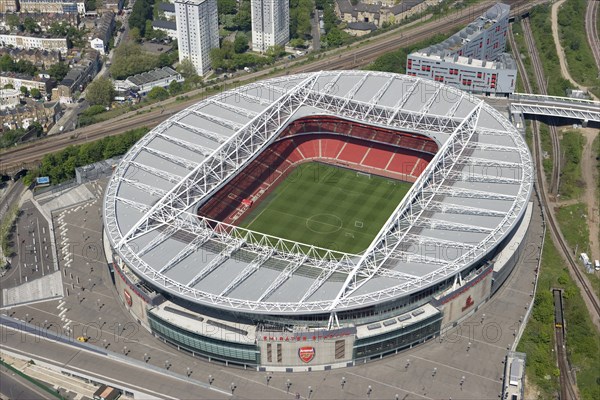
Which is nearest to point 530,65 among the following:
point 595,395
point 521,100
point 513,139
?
point 521,100

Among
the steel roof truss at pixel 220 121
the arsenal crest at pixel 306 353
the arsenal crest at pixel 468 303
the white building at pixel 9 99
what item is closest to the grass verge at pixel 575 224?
the arsenal crest at pixel 468 303

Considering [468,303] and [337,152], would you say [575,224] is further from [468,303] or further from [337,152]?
[337,152]

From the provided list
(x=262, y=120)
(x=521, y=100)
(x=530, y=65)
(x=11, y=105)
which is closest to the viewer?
(x=262, y=120)

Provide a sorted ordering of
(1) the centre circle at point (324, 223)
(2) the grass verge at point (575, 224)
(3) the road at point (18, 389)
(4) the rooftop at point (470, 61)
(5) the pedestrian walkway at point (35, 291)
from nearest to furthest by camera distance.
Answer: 1. (3) the road at point (18, 389)
2. (5) the pedestrian walkway at point (35, 291)
3. (1) the centre circle at point (324, 223)
4. (2) the grass verge at point (575, 224)
5. (4) the rooftop at point (470, 61)

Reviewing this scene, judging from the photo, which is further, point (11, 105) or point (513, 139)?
point (11, 105)

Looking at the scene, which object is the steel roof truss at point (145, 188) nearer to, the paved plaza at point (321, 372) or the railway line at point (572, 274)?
the paved plaza at point (321, 372)

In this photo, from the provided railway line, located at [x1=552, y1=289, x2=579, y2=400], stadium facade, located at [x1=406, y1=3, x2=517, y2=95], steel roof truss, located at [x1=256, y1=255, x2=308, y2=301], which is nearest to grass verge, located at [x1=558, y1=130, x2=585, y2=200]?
stadium facade, located at [x1=406, y1=3, x2=517, y2=95]

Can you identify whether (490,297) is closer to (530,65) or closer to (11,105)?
(530,65)
